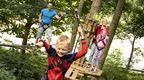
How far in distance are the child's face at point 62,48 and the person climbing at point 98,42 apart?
22.7 ft

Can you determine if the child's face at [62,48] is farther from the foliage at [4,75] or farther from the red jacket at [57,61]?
the foliage at [4,75]

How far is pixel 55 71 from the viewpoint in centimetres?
493

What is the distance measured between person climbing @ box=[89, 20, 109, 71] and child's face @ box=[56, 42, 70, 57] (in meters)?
6.92

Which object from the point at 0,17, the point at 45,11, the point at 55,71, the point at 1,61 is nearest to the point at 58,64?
the point at 55,71

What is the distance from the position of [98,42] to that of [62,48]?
7.27 meters

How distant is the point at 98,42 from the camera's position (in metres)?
11.9

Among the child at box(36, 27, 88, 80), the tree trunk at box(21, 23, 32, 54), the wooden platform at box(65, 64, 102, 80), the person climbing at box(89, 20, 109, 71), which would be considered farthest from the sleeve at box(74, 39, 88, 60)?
the tree trunk at box(21, 23, 32, 54)

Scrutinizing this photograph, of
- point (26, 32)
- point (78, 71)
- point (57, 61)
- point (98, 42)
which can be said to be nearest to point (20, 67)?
point (98, 42)

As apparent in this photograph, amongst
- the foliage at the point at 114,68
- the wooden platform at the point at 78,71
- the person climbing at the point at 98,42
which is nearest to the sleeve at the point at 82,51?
the wooden platform at the point at 78,71

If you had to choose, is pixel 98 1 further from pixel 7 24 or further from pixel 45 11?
pixel 7 24

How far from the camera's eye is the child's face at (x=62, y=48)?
4.64 meters

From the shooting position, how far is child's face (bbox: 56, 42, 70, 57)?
4.64 metres

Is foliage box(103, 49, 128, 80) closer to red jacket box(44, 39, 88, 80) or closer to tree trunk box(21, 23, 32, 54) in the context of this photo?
tree trunk box(21, 23, 32, 54)

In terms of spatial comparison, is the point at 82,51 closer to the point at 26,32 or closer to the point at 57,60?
the point at 57,60
